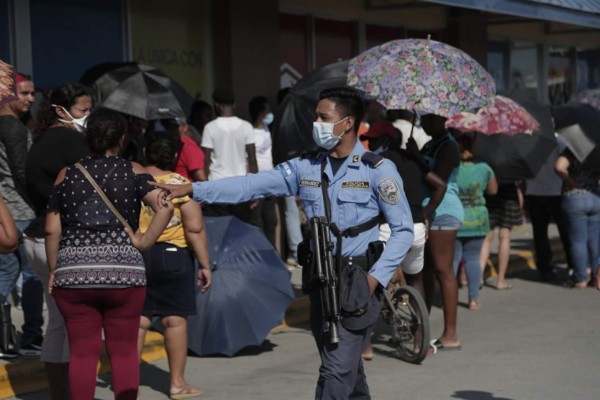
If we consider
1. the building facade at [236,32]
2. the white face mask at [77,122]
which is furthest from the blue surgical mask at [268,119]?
the white face mask at [77,122]

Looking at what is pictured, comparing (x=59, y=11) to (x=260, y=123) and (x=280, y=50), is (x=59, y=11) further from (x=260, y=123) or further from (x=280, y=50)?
(x=280, y=50)

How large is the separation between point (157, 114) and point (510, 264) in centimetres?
598

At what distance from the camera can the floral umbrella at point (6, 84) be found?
621 cm

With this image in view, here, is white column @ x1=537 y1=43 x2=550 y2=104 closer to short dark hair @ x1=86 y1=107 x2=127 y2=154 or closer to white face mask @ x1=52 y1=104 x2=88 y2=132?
white face mask @ x1=52 y1=104 x2=88 y2=132

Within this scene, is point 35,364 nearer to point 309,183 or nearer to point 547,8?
point 309,183

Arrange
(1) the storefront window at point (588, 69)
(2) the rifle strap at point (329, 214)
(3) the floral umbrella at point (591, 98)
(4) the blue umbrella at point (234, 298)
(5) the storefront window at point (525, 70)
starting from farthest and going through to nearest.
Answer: (1) the storefront window at point (588, 69) < (5) the storefront window at point (525, 70) < (3) the floral umbrella at point (591, 98) < (4) the blue umbrella at point (234, 298) < (2) the rifle strap at point (329, 214)

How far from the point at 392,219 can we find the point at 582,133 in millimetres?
7118

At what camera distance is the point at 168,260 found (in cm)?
773

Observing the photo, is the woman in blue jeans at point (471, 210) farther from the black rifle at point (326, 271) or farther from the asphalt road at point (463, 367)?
the black rifle at point (326, 271)

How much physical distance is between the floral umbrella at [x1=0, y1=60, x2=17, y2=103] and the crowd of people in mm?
431

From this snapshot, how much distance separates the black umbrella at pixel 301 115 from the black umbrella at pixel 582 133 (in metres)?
2.96

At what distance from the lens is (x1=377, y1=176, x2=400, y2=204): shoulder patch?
5836mm

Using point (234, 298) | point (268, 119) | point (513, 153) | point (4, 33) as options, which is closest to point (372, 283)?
point (234, 298)

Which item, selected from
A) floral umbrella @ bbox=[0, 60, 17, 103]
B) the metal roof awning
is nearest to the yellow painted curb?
floral umbrella @ bbox=[0, 60, 17, 103]
